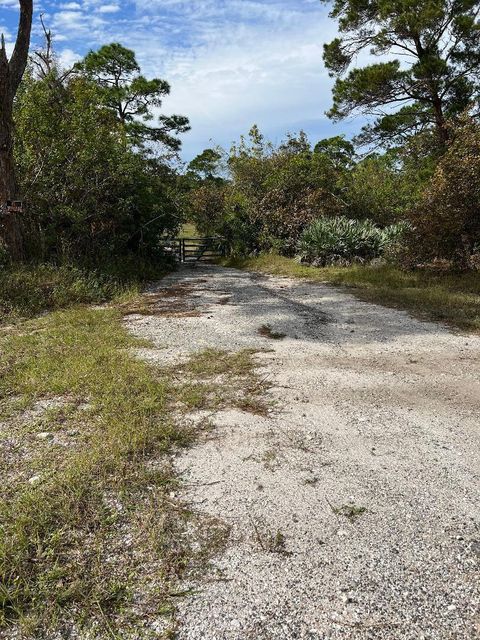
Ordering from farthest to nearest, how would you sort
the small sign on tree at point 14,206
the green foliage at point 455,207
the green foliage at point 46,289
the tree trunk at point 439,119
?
the tree trunk at point 439,119, the green foliage at point 455,207, the small sign on tree at point 14,206, the green foliage at point 46,289

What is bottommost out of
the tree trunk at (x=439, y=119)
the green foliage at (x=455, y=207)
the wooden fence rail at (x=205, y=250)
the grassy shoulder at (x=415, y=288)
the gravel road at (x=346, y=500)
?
the gravel road at (x=346, y=500)

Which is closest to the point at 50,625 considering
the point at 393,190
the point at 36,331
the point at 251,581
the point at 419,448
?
the point at 251,581

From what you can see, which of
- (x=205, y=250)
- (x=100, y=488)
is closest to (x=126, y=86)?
(x=205, y=250)

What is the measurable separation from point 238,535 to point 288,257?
14266 mm

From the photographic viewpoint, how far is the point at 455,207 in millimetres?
9508

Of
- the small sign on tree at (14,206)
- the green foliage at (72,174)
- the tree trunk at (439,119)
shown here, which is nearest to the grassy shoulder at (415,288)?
the tree trunk at (439,119)

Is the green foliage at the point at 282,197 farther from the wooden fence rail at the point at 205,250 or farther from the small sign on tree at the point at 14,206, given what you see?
the small sign on tree at the point at 14,206

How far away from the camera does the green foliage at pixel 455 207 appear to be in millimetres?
9289

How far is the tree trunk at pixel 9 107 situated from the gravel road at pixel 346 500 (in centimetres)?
527

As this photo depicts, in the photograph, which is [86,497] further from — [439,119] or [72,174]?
[439,119]

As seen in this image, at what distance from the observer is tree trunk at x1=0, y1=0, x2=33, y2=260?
26.8 feet

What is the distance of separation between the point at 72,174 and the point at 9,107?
1.92 metres

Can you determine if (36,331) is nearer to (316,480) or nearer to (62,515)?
(62,515)

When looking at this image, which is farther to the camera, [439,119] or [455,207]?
[439,119]
